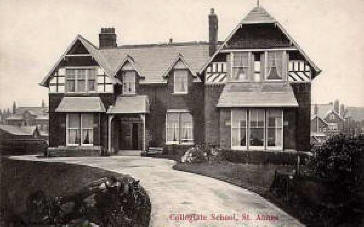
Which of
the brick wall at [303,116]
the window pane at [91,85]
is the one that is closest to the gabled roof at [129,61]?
the window pane at [91,85]

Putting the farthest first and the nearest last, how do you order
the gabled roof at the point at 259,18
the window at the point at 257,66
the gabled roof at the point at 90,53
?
1. the gabled roof at the point at 90,53
2. the window at the point at 257,66
3. the gabled roof at the point at 259,18

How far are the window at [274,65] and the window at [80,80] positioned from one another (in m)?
10.6

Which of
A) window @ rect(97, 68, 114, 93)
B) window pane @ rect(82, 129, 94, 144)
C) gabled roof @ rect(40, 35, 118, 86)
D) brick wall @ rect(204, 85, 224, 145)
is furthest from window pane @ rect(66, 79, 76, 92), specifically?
brick wall @ rect(204, 85, 224, 145)

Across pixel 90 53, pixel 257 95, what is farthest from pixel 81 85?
pixel 257 95

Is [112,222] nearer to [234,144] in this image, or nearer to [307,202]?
[307,202]

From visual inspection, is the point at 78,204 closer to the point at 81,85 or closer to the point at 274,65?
the point at 274,65

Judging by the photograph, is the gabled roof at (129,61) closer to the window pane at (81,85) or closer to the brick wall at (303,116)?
the window pane at (81,85)

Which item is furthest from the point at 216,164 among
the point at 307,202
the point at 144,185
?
the point at 307,202

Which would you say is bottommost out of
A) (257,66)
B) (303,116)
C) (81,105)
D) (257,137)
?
(257,137)

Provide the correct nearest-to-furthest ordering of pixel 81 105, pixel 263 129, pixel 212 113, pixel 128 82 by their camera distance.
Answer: pixel 263 129 < pixel 212 113 < pixel 81 105 < pixel 128 82

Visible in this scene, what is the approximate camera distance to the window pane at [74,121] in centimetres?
2519

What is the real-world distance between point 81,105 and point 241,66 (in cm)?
995

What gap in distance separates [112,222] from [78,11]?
6.29 meters

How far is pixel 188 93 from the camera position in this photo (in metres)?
26.0
